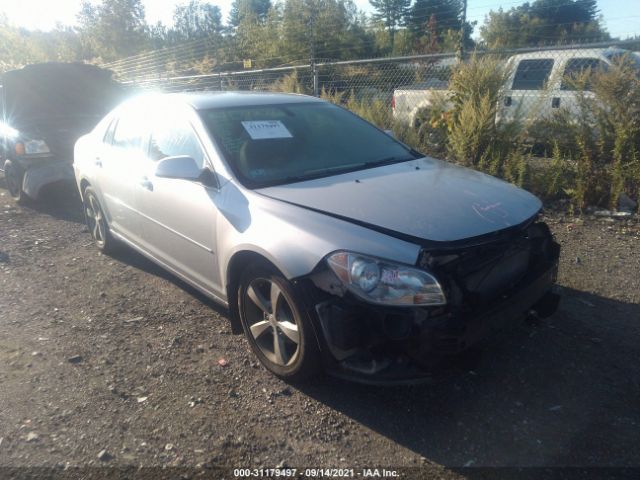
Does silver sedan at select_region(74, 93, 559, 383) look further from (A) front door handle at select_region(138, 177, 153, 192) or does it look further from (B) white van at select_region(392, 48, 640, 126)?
(B) white van at select_region(392, 48, 640, 126)

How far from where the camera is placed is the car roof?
377 cm

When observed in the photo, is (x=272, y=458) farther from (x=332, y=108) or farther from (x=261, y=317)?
(x=332, y=108)

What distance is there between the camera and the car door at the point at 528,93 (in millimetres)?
6406

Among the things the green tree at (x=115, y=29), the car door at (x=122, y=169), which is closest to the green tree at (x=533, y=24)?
the car door at (x=122, y=169)

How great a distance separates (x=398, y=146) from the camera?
407 centimetres

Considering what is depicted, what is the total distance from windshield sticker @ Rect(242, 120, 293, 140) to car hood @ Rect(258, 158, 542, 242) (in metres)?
0.58

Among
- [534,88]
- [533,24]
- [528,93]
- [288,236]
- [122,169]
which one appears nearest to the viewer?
[288,236]

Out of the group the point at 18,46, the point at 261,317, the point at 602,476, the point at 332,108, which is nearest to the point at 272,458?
the point at 261,317

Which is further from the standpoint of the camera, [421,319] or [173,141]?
[173,141]

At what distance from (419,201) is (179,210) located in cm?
170

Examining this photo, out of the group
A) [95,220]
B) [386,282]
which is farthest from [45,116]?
[386,282]

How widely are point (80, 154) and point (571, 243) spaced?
16.7 feet

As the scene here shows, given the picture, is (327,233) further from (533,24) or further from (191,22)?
(191,22)

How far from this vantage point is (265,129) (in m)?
3.59
